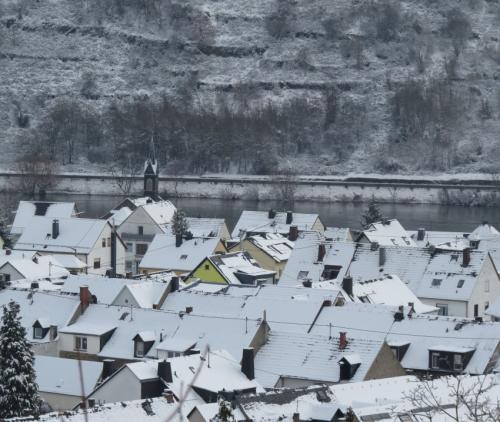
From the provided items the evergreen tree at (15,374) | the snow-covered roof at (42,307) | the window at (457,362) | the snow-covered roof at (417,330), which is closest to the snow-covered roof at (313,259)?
the snow-covered roof at (417,330)

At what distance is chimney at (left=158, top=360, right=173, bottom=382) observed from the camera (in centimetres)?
3116

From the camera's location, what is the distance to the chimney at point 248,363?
32500mm

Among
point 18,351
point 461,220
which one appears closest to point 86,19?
point 461,220

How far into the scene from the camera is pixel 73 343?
39.9 meters

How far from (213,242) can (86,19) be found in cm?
11028

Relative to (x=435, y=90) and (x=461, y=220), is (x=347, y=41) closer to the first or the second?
(x=435, y=90)

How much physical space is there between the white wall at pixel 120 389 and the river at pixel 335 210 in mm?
Answer: 54657

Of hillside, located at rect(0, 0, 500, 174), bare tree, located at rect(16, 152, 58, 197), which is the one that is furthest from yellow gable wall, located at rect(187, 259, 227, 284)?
hillside, located at rect(0, 0, 500, 174)

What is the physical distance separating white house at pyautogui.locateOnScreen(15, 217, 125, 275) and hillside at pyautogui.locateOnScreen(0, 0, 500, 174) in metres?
73.8

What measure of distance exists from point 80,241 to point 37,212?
8.03 m

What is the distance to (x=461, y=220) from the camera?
101m

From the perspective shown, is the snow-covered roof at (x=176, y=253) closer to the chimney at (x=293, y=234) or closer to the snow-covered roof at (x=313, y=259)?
the chimney at (x=293, y=234)

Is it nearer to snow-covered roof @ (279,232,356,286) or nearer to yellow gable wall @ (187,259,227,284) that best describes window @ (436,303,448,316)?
snow-covered roof @ (279,232,356,286)

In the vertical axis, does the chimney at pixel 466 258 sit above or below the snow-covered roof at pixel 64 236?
above
